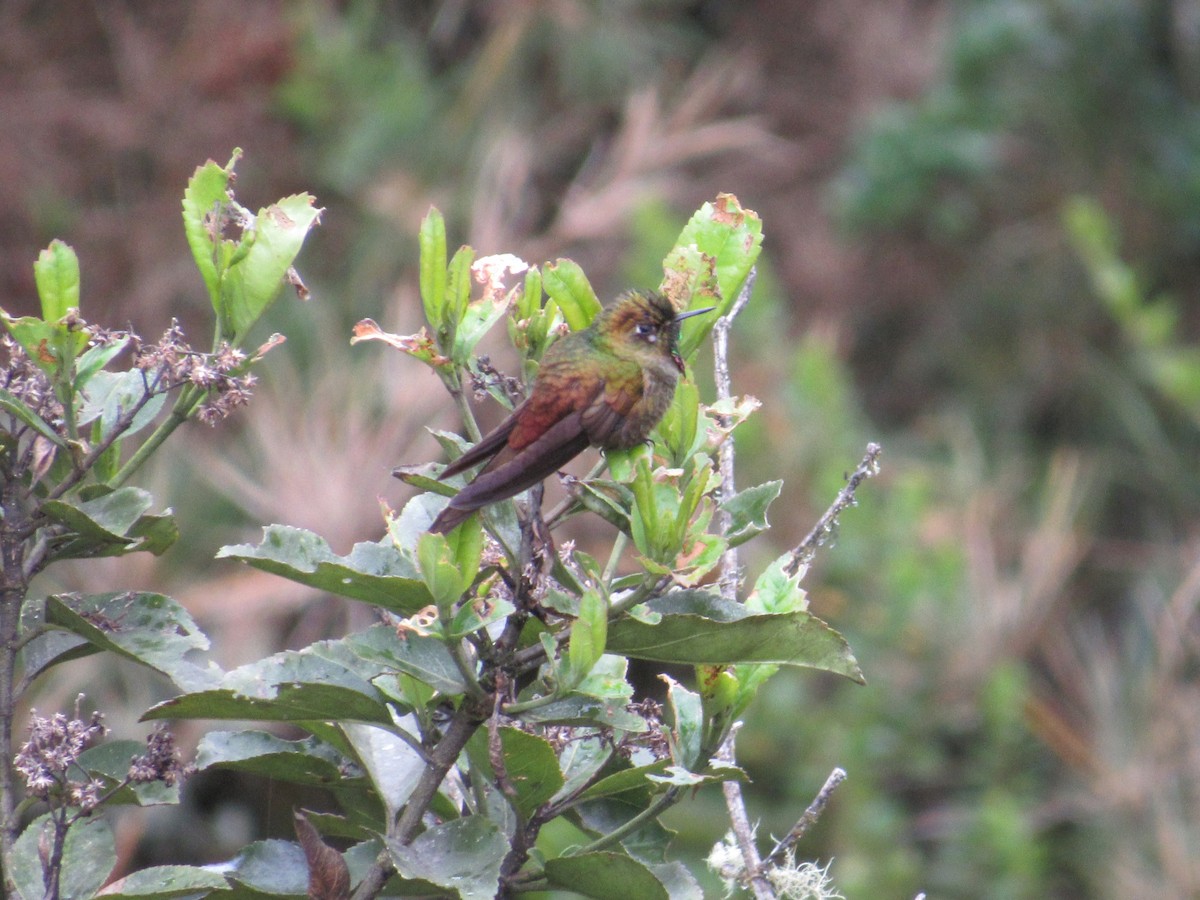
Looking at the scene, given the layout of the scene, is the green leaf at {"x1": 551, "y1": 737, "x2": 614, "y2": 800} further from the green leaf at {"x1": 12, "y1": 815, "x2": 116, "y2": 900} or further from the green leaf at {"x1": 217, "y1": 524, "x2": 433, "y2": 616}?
the green leaf at {"x1": 12, "y1": 815, "x2": 116, "y2": 900}

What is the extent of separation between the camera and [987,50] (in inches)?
228

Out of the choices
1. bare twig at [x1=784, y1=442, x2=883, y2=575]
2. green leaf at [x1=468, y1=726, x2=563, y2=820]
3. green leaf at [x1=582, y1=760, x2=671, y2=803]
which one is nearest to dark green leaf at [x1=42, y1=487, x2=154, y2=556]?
green leaf at [x1=468, y1=726, x2=563, y2=820]

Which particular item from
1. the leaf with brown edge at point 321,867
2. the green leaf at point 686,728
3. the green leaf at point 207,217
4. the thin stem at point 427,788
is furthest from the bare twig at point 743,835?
the green leaf at point 207,217

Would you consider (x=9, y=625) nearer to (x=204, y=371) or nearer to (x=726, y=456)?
(x=204, y=371)

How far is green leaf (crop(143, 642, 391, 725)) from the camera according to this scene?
38.7 inches

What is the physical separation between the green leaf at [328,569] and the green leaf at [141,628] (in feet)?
0.48

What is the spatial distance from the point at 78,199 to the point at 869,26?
4.83 m

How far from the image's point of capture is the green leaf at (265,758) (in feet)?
3.54

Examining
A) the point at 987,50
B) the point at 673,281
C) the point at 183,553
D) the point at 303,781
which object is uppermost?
the point at 987,50

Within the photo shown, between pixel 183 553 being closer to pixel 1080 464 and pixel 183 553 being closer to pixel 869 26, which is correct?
pixel 1080 464

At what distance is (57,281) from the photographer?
43.2 inches

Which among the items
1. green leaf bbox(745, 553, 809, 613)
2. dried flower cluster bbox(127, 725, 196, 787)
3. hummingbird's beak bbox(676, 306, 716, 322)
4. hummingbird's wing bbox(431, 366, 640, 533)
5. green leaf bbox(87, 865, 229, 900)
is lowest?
green leaf bbox(87, 865, 229, 900)

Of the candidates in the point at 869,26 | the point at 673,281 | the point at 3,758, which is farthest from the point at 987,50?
the point at 3,758

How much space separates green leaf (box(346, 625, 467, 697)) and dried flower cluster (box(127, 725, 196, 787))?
0.22m
